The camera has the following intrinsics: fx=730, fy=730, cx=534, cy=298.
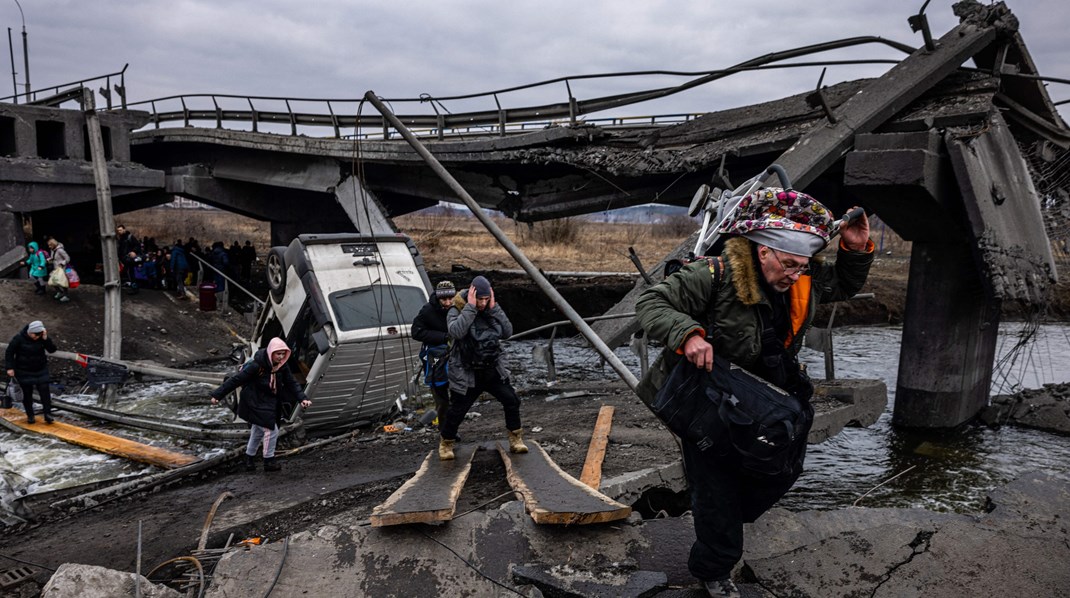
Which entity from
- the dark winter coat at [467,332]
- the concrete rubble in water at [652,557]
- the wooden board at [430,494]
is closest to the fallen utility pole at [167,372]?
the wooden board at [430,494]

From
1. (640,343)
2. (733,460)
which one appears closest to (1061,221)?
(640,343)

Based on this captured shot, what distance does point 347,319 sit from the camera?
35.3 ft

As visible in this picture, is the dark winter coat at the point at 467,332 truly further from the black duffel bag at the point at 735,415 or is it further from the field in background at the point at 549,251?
the field in background at the point at 549,251

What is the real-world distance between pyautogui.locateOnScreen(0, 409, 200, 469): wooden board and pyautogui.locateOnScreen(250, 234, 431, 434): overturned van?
74.2 inches

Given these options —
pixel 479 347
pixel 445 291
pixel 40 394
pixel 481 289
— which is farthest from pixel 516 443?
pixel 40 394

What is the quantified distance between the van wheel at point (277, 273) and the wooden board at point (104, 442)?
2802 mm

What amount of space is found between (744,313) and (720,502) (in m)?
0.92

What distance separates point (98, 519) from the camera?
7789 millimetres

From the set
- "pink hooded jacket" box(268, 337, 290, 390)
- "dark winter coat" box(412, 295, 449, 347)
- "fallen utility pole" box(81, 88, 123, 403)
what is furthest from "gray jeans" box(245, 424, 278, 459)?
"fallen utility pole" box(81, 88, 123, 403)

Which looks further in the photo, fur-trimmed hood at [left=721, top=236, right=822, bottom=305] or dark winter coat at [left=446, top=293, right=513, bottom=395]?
dark winter coat at [left=446, top=293, right=513, bottom=395]

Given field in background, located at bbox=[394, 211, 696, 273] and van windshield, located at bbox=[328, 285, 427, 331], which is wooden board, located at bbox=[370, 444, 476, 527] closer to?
van windshield, located at bbox=[328, 285, 427, 331]

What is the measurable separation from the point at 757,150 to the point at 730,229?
10.2 meters

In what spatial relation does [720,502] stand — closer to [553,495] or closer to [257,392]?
[553,495]

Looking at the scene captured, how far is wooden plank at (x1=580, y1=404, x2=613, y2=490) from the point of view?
21.1ft
